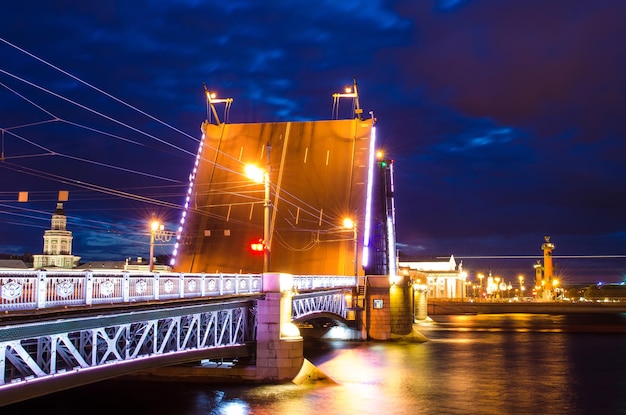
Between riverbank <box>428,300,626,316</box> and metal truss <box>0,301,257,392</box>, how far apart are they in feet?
225

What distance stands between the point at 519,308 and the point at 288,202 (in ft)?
186

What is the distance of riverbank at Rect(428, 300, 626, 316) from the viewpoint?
8656 cm

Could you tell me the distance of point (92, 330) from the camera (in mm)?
12656

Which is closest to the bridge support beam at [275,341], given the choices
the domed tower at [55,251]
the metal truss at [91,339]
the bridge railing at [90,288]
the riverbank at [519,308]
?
the metal truss at [91,339]

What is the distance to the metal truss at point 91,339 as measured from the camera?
1097 cm

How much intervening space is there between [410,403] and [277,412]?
5.06 metres

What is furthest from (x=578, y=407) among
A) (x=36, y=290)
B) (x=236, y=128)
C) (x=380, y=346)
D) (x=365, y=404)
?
(x=236, y=128)

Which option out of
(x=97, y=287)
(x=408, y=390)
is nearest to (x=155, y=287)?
(x=97, y=287)

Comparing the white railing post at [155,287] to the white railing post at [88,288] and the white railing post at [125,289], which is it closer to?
the white railing post at [125,289]

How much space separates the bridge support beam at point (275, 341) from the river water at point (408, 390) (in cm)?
60

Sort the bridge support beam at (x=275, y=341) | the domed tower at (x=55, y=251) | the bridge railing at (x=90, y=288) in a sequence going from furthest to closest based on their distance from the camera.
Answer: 1. the domed tower at (x=55, y=251)
2. the bridge support beam at (x=275, y=341)
3. the bridge railing at (x=90, y=288)

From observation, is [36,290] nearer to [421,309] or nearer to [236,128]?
[236,128]

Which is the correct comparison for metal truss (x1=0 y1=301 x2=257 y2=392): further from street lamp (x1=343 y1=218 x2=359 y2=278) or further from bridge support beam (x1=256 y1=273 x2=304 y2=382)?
street lamp (x1=343 y1=218 x2=359 y2=278)

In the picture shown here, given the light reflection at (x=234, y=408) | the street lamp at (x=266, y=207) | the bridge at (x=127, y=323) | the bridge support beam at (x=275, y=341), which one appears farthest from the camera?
the bridge support beam at (x=275, y=341)
